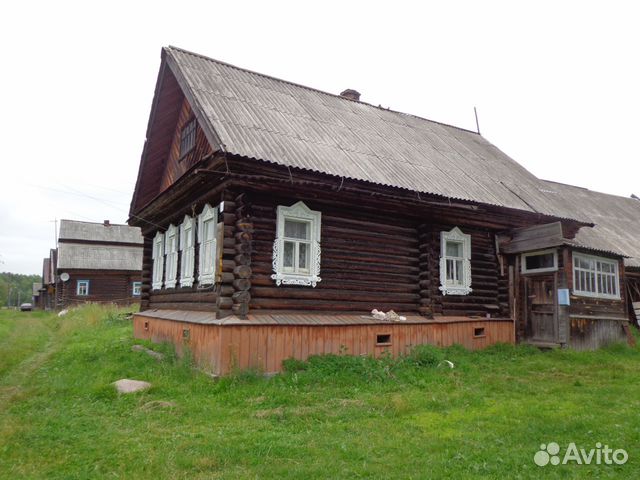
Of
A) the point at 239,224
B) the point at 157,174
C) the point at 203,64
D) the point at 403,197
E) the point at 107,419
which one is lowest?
the point at 107,419

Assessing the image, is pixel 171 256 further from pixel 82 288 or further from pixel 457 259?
pixel 82 288

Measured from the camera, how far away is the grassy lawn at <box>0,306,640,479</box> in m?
4.91

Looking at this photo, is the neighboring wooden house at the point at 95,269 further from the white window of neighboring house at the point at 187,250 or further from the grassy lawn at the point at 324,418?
the grassy lawn at the point at 324,418

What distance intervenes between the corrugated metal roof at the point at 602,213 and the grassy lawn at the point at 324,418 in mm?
6018

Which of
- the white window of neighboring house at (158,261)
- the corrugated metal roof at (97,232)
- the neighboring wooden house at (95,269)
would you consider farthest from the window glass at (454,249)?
the corrugated metal roof at (97,232)

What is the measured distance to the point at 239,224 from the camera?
31.0 feet

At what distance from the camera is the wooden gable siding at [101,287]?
118 feet

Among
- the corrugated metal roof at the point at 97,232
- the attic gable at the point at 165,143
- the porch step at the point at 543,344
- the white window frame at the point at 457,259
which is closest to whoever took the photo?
the porch step at the point at 543,344

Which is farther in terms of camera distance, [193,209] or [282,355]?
[193,209]

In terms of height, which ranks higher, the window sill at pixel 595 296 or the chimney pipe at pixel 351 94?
the chimney pipe at pixel 351 94

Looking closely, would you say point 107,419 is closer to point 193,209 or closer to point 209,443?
point 209,443

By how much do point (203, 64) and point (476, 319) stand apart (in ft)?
31.2

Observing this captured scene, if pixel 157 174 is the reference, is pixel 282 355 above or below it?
below

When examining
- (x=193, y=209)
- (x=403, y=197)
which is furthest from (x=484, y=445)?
(x=193, y=209)
